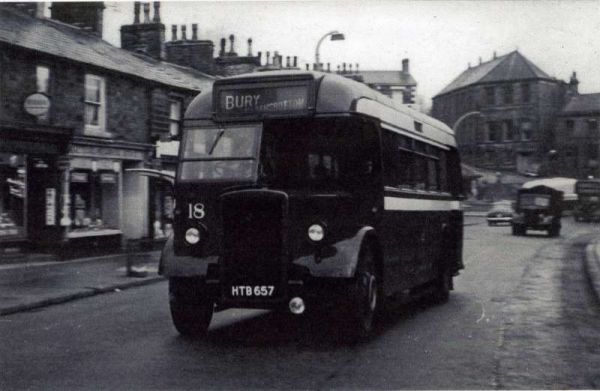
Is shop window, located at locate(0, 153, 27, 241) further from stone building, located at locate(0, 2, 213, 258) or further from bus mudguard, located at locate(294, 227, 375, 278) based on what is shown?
bus mudguard, located at locate(294, 227, 375, 278)

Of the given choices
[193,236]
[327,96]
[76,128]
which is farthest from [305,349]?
[76,128]

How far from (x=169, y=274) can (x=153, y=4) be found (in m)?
22.7

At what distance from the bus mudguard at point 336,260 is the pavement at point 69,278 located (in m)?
5.93

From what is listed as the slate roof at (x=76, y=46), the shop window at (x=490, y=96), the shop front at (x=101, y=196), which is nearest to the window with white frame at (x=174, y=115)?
the slate roof at (x=76, y=46)

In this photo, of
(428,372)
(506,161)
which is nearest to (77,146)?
(428,372)

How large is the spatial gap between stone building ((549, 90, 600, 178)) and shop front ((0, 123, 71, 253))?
6901 cm

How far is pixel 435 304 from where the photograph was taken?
12.4m

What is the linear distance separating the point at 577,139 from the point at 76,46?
230 feet

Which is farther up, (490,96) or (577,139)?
(490,96)

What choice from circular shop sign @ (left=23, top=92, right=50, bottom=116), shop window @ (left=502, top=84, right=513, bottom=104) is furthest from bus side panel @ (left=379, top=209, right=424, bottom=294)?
shop window @ (left=502, top=84, right=513, bottom=104)

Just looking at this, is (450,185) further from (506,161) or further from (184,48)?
(506,161)

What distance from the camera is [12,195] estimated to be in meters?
19.4

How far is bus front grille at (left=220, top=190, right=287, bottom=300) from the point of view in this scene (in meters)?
8.08

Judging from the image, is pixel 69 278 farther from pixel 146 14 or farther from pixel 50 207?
pixel 146 14
